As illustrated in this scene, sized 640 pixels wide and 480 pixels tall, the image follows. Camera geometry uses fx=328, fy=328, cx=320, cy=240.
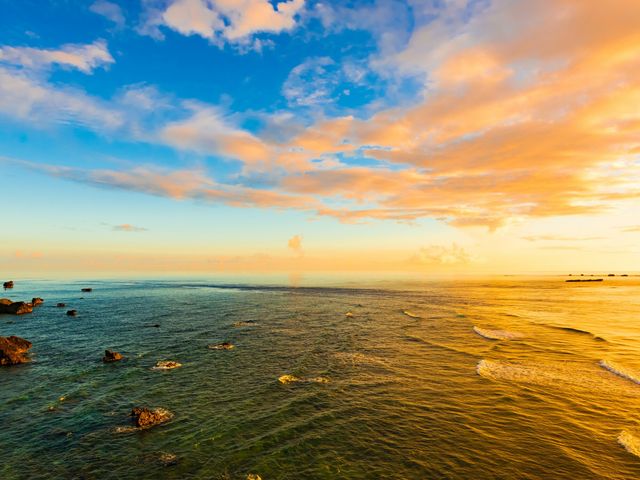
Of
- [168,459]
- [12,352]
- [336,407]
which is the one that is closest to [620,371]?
[336,407]

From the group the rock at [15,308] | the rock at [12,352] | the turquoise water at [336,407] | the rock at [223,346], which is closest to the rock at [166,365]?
the turquoise water at [336,407]

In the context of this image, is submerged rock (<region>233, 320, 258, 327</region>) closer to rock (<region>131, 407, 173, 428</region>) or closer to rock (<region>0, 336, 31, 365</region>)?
rock (<region>0, 336, 31, 365</region>)

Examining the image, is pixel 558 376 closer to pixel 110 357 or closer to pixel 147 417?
pixel 147 417

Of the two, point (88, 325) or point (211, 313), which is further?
point (211, 313)

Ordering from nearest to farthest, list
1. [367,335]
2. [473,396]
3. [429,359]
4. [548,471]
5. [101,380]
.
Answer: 1. [548,471]
2. [473,396]
3. [101,380]
4. [429,359]
5. [367,335]

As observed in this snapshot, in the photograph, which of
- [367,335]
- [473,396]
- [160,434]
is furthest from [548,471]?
Result: [367,335]

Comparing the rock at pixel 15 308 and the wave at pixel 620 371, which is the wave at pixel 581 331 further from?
the rock at pixel 15 308

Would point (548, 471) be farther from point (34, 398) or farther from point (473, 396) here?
point (34, 398)

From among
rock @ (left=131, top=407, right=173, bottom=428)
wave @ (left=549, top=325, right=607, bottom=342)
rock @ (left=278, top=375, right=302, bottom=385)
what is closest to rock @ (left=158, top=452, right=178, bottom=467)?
rock @ (left=131, top=407, right=173, bottom=428)
